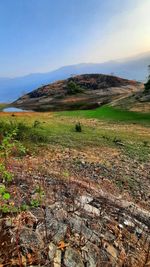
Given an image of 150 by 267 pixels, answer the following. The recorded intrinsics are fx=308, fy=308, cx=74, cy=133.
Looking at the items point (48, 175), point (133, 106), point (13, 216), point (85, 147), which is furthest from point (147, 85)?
point (13, 216)

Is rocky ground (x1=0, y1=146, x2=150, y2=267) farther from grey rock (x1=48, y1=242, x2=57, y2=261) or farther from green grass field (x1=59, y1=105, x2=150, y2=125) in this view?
green grass field (x1=59, y1=105, x2=150, y2=125)

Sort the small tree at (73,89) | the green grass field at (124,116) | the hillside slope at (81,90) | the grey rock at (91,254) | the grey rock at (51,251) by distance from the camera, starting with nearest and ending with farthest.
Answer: the grey rock at (51,251), the grey rock at (91,254), the green grass field at (124,116), the hillside slope at (81,90), the small tree at (73,89)

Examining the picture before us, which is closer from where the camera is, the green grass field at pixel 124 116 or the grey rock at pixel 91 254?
the grey rock at pixel 91 254

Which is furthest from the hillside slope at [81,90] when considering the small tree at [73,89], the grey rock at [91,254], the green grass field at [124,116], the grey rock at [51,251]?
the grey rock at [51,251]

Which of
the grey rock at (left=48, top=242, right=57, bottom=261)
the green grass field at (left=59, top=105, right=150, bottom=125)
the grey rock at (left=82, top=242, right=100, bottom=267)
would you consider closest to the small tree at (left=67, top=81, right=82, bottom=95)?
the green grass field at (left=59, top=105, right=150, bottom=125)

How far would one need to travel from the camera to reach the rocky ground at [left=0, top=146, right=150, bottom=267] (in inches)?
198

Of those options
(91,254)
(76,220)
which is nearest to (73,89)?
(76,220)

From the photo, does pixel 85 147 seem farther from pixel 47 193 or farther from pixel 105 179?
pixel 47 193

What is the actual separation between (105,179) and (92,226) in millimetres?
4811

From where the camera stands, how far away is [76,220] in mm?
6359

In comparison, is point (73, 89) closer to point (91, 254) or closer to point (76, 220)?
point (76, 220)

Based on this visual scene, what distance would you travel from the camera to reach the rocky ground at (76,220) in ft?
16.5

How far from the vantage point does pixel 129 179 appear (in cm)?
1161

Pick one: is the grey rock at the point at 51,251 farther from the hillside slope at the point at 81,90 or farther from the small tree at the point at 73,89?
the small tree at the point at 73,89
